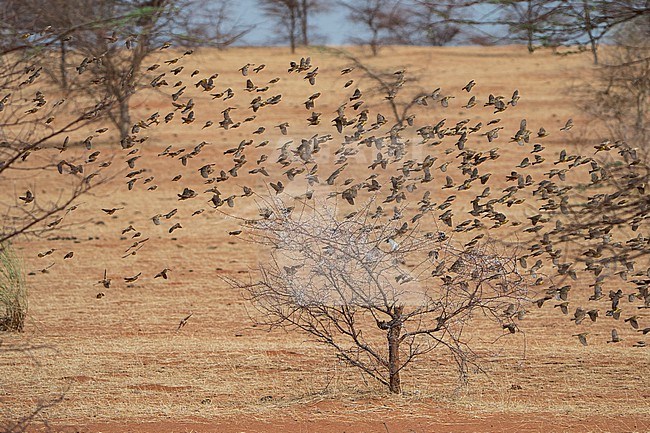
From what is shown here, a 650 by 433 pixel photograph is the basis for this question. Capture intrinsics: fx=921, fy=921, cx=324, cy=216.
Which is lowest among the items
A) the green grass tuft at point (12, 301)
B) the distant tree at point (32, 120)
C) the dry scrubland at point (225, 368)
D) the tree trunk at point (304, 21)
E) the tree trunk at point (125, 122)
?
the dry scrubland at point (225, 368)

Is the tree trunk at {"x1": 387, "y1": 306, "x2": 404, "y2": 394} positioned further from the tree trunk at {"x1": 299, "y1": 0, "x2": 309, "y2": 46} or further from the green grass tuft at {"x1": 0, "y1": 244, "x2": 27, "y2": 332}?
the tree trunk at {"x1": 299, "y1": 0, "x2": 309, "y2": 46}

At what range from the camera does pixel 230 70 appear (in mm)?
32219

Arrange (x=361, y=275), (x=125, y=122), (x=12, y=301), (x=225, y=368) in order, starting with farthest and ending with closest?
1. (x=125, y=122)
2. (x=12, y=301)
3. (x=225, y=368)
4. (x=361, y=275)

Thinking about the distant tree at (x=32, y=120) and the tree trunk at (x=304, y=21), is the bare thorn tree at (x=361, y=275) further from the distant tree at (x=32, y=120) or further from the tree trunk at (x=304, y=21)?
the tree trunk at (x=304, y=21)

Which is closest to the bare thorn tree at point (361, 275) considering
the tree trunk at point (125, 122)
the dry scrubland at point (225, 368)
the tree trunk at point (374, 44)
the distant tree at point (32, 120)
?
the dry scrubland at point (225, 368)

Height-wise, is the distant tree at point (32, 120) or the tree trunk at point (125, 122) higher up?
the tree trunk at point (125, 122)

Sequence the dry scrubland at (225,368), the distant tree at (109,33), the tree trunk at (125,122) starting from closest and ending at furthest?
the distant tree at (109,33) < the dry scrubland at (225,368) < the tree trunk at (125,122)

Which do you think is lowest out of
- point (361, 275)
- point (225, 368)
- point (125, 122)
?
point (225, 368)

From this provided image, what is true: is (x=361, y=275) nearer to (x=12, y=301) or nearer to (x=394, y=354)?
(x=394, y=354)

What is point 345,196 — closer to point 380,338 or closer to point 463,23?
point 463,23

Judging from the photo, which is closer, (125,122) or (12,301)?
(12,301)

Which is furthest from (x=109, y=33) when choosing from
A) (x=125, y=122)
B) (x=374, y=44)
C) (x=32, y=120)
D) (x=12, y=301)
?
(x=374, y=44)

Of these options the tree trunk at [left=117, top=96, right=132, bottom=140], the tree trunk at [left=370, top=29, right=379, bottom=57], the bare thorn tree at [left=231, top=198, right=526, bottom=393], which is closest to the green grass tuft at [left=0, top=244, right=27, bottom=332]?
the bare thorn tree at [left=231, top=198, right=526, bottom=393]

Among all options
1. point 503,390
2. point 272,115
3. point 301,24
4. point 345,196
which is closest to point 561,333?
point 503,390
